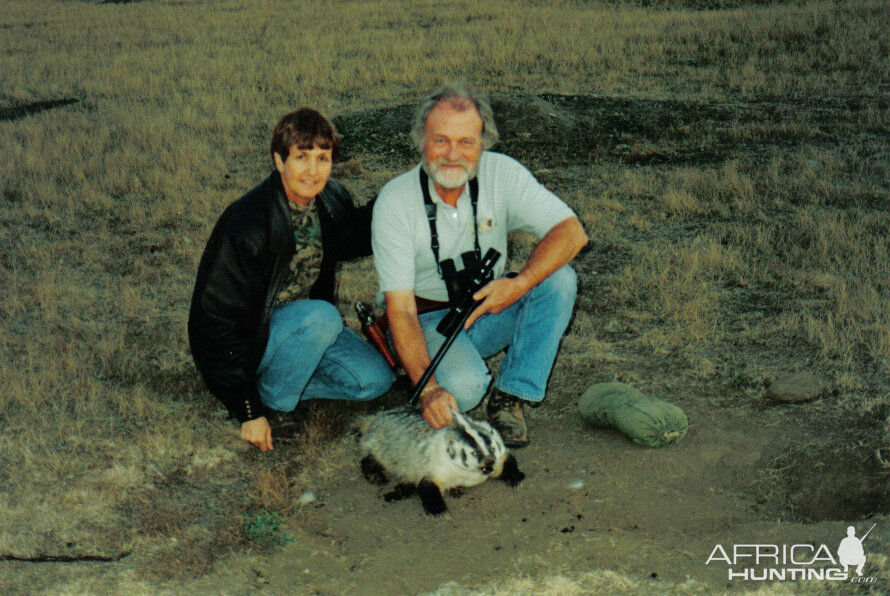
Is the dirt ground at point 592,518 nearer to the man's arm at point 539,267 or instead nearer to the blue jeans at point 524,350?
the blue jeans at point 524,350

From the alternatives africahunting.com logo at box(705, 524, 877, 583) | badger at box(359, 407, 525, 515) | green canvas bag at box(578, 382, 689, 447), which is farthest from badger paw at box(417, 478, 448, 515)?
africahunting.com logo at box(705, 524, 877, 583)

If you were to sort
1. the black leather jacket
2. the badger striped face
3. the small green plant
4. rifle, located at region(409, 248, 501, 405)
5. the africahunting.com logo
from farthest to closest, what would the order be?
rifle, located at region(409, 248, 501, 405) → the black leather jacket → the badger striped face → the small green plant → the africahunting.com logo

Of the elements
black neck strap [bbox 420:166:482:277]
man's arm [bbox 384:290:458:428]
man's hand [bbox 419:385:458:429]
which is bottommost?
man's hand [bbox 419:385:458:429]

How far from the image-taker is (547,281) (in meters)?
4.79

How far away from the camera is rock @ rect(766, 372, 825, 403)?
5117 mm

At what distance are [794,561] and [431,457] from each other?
70.9 inches

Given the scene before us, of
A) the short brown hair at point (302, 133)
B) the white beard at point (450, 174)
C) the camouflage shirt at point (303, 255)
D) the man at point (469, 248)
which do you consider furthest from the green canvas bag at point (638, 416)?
the short brown hair at point (302, 133)

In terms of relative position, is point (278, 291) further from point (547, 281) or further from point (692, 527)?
point (692, 527)

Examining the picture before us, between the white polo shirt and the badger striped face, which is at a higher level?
the white polo shirt

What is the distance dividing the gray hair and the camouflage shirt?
2.51 feet

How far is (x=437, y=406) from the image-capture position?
4.19 metres

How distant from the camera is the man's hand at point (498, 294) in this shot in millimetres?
4535

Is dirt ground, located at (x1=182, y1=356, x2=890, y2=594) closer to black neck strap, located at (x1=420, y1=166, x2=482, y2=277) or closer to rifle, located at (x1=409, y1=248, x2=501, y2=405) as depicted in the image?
rifle, located at (x1=409, y1=248, x2=501, y2=405)

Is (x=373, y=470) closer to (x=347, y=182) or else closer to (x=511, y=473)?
(x=511, y=473)
